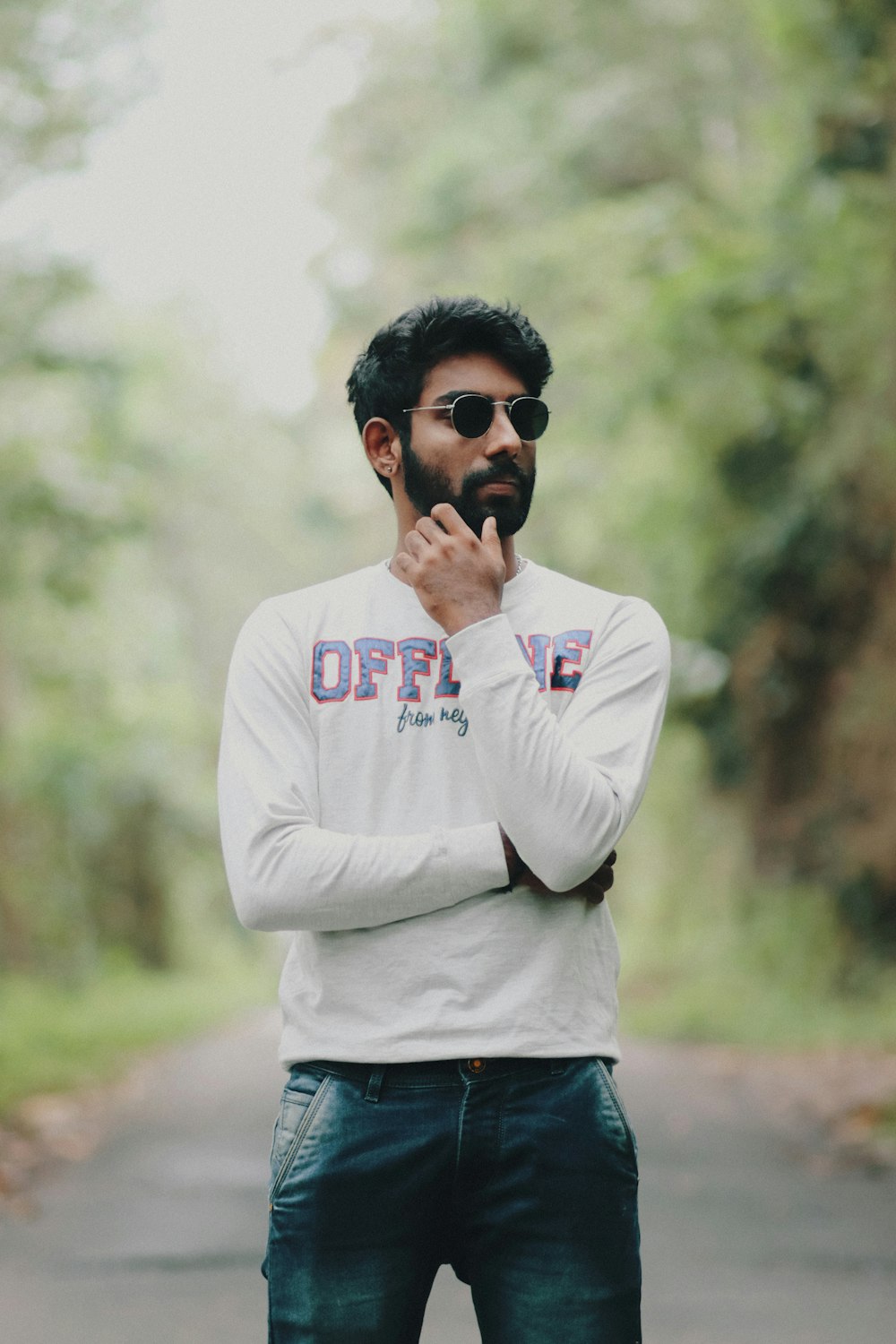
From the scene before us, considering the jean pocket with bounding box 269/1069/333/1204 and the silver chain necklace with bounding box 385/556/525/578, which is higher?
the silver chain necklace with bounding box 385/556/525/578

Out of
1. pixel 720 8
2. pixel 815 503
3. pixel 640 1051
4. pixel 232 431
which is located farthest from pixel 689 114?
pixel 232 431

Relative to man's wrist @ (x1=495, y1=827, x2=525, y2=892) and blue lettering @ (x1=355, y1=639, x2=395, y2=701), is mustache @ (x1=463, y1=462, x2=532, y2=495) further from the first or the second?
man's wrist @ (x1=495, y1=827, x2=525, y2=892)

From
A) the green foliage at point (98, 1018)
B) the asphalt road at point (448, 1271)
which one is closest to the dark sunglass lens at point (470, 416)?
the asphalt road at point (448, 1271)

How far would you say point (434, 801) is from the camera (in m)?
2.55

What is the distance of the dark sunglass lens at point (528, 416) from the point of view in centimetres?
263

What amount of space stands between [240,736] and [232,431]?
29.9 m

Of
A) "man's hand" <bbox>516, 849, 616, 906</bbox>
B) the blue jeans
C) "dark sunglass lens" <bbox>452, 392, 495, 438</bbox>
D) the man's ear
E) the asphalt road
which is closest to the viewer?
the blue jeans

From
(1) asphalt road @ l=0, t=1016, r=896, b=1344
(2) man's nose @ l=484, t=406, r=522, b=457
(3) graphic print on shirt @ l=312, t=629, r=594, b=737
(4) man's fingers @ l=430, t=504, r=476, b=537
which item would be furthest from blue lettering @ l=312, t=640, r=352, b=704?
(1) asphalt road @ l=0, t=1016, r=896, b=1344

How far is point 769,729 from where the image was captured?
16.5m

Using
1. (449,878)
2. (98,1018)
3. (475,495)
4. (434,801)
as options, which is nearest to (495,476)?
(475,495)

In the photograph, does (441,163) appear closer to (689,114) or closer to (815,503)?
(689,114)

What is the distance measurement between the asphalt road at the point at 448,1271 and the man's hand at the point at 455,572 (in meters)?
3.55

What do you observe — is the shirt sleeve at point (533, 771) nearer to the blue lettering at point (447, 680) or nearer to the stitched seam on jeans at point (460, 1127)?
the blue lettering at point (447, 680)

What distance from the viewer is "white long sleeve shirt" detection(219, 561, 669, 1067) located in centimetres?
241
